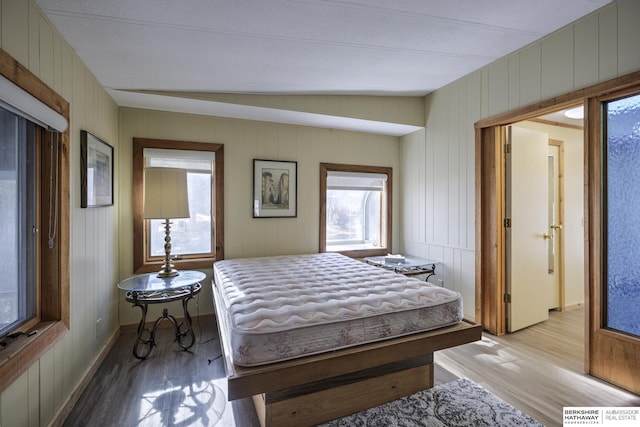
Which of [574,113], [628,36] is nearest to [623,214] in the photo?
[628,36]

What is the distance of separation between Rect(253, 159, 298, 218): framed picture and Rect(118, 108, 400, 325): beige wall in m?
0.07

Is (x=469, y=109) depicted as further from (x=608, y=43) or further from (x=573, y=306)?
(x=573, y=306)

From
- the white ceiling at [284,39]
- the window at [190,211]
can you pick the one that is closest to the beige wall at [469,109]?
the white ceiling at [284,39]

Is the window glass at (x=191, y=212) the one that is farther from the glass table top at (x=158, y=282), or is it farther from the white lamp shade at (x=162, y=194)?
the white lamp shade at (x=162, y=194)

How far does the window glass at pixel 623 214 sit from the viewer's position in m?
2.05

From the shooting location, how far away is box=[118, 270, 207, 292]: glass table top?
7.98ft

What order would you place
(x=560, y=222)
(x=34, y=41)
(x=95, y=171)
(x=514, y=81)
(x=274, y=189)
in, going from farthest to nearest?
(x=560, y=222) → (x=274, y=189) → (x=514, y=81) → (x=95, y=171) → (x=34, y=41)

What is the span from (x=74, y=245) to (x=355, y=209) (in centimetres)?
315

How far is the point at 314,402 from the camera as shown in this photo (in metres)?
1.69

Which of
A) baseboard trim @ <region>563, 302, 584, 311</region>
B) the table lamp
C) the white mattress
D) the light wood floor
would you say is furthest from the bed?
baseboard trim @ <region>563, 302, 584, 311</region>

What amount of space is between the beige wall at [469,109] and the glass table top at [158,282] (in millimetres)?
2755

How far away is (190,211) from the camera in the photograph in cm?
343

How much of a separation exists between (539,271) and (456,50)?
8.32ft

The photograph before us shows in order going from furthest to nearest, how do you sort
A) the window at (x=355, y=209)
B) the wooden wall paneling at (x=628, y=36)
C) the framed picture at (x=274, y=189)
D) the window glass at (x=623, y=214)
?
1. the window at (x=355, y=209)
2. the framed picture at (x=274, y=189)
3. the window glass at (x=623, y=214)
4. the wooden wall paneling at (x=628, y=36)
